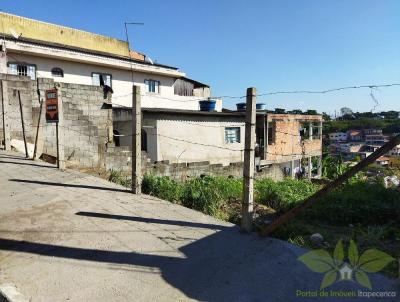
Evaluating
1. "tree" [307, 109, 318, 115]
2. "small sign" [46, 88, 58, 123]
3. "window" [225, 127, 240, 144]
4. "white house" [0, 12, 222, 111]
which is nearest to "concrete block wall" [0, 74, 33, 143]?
"small sign" [46, 88, 58, 123]

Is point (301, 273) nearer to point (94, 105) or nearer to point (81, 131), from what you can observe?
point (81, 131)

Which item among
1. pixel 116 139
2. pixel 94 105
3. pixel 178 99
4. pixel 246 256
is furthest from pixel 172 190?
pixel 178 99

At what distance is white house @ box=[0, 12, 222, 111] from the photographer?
16.3 metres

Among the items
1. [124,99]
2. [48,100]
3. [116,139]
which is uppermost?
[124,99]

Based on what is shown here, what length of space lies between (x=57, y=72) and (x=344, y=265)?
58.2 ft

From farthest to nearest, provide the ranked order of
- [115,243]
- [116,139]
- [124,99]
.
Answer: [124,99], [116,139], [115,243]

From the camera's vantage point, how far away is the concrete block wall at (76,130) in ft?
35.1

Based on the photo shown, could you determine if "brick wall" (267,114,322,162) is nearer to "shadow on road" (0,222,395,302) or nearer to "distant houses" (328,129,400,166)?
"distant houses" (328,129,400,166)

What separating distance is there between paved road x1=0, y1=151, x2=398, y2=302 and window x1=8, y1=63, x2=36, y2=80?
12.6 m

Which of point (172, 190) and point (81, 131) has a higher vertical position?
point (81, 131)

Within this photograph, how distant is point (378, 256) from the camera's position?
3.83 m

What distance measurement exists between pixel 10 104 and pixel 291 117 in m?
17.3

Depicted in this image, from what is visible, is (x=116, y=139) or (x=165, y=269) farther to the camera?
(x=116, y=139)

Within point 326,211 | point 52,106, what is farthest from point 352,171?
point 52,106
